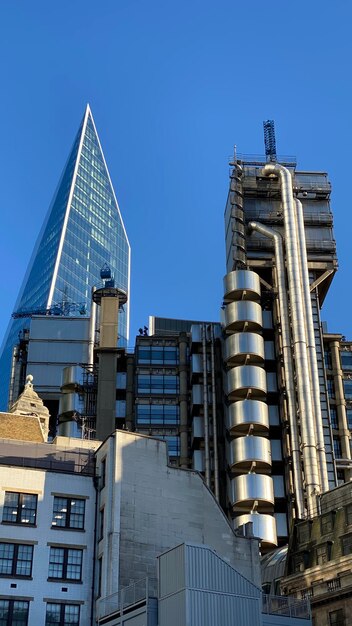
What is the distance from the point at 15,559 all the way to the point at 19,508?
3.05 metres

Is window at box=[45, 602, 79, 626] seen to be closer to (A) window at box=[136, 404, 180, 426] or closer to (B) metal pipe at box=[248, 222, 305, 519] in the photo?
(B) metal pipe at box=[248, 222, 305, 519]

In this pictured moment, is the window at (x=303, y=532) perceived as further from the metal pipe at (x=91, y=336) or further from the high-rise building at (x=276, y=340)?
the metal pipe at (x=91, y=336)

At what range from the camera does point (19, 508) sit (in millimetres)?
54000

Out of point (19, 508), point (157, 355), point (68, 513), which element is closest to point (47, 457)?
point (68, 513)

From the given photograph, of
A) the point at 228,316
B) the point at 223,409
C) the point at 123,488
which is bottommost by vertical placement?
the point at 123,488

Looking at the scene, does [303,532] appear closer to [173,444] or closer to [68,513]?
[68,513]

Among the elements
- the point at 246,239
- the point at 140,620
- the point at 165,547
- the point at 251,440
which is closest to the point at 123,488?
the point at 165,547

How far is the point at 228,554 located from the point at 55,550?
37.6 ft

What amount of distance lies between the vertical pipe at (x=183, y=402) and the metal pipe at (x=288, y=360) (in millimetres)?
14827

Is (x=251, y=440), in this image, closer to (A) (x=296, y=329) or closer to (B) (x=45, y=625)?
(A) (x=296, y=329)

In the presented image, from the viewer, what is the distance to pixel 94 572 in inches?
2125

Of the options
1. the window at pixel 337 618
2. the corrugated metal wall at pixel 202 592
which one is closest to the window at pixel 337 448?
the window at pixel 337 618

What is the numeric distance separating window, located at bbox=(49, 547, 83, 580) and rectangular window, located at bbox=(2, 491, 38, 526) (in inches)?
91.6

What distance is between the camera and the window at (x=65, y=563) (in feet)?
174
